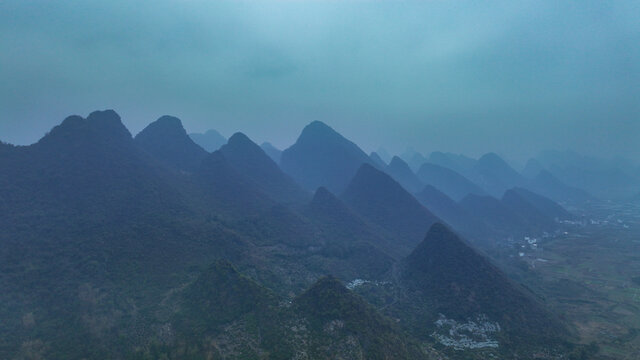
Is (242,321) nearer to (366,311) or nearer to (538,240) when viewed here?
(366,311)

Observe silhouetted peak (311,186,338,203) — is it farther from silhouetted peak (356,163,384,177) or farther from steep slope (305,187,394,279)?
silhouetted peak (356,163,384,177)

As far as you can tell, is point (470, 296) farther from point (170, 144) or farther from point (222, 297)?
point (170, 144)

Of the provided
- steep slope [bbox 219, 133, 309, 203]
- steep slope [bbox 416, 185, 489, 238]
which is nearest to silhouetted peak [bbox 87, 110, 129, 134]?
steep slope [bbox 219, 133, 309, 203]

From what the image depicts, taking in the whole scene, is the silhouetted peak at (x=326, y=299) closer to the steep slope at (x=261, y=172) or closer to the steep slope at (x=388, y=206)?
the steep slope at (x=388, y=206)

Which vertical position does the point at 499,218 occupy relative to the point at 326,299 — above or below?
above

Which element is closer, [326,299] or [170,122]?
[326,299]

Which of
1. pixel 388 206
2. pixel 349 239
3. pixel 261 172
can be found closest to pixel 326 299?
pixel 349 239
